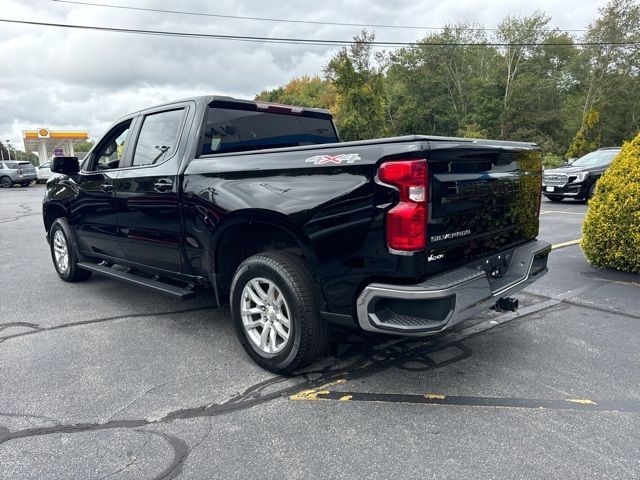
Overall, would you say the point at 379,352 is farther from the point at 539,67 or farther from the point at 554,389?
the point at 539,67

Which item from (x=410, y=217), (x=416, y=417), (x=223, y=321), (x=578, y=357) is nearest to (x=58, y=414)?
(x=223, y=321)

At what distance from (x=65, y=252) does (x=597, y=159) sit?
14.2m

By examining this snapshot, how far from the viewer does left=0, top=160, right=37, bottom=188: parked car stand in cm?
2614

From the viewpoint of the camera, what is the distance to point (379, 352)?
11.8 feet

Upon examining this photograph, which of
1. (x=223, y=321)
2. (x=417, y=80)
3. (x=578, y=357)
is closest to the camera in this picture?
(x=578, y=357)

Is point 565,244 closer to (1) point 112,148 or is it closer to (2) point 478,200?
(2) point 478,200

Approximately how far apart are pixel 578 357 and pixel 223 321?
3.00m

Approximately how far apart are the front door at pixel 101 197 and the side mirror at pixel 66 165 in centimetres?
13

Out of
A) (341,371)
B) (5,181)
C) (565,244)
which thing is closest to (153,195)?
(341,371)

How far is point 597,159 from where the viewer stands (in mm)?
13742

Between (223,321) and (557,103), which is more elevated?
(557,103)

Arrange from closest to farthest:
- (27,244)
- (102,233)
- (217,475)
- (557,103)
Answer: (217,475), (102,233), (27,244), (557,103)

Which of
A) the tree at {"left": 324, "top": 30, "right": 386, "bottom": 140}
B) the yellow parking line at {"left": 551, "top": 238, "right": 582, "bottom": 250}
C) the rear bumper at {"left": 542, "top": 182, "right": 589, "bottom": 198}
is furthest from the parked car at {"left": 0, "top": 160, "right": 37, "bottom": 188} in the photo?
the yellow parking line at {"left": 551, "top": 238, "right": 582, "bottom": 250}

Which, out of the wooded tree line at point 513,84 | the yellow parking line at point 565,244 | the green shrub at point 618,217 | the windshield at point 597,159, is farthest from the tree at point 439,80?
the green shrub at point 618,217
